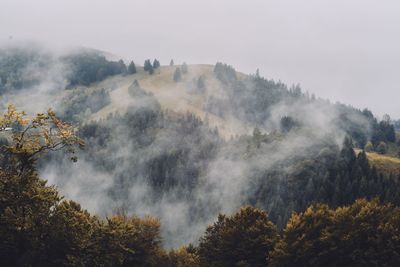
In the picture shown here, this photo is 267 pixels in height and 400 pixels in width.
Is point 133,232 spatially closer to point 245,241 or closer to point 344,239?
point 245,241

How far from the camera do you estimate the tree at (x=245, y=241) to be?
72.2m

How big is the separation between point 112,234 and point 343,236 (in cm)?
3063

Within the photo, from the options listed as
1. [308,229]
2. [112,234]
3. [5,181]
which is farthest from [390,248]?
[5,181]

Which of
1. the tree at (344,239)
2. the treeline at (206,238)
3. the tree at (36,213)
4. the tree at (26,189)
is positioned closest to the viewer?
the tree at (26,189)

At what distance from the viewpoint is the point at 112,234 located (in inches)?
2655

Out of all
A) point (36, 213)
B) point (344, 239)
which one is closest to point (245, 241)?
point (344, 239)

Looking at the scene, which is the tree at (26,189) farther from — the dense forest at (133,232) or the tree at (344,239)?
the tree at (344,239)

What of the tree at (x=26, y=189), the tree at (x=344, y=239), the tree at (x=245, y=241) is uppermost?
the tree at (x=26, y=189)

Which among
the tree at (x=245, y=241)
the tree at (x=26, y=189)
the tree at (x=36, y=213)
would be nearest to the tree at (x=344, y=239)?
the tree at (x=245, y=241)

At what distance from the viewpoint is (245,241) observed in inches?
2847

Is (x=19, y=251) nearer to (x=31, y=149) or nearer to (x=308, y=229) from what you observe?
(x=31, y=149)

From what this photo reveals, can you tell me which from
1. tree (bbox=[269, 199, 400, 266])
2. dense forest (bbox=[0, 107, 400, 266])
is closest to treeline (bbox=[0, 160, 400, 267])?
tree (bbox=[269, 199, 400, 266])

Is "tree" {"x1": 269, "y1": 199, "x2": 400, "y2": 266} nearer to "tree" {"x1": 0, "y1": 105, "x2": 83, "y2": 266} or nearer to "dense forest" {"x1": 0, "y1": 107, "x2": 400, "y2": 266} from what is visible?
"dense forest" {"x1": 0, "y1": 107, "x2": 400, "y2": 266}

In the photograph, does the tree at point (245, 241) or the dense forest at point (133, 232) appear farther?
the tree at point (245, 241)
